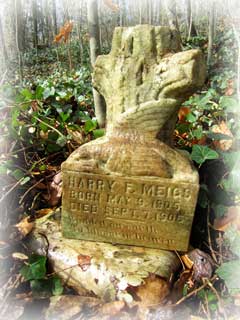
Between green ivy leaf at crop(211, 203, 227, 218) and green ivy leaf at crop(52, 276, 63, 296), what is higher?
green ivy leaf at crop(211, 203, 227, 218)

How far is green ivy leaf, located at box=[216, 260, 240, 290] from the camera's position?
5.64 feet

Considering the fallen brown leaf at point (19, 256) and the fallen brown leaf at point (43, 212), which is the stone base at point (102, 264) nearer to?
the fallen brown leaf at point (19, 256)

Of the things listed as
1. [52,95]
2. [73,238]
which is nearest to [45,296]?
[73,238]

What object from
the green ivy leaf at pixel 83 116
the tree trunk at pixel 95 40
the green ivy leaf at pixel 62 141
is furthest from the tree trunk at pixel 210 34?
the green ivy leaf at pixel 62 141

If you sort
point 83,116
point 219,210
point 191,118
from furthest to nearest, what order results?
point 83,116, point 191,118, point 219,210

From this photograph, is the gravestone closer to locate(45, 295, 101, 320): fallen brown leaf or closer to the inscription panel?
the inscription panel

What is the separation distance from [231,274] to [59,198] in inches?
48.3

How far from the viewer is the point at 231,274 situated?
5.69ft

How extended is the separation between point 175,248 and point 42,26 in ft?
54.6

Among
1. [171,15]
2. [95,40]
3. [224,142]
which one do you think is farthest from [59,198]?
[171,15]

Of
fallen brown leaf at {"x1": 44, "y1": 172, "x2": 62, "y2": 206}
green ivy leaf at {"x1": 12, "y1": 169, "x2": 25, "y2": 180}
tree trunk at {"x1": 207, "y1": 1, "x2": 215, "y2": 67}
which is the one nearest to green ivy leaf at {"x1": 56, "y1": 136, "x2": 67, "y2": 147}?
fallen brown leaf at {"x1": 44, "y1": 172, "x2": 62, "y2": 206}

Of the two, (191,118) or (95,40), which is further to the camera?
(95,40)

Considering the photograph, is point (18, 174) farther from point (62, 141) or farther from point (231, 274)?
point (231, 274)

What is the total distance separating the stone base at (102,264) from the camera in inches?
69.4
